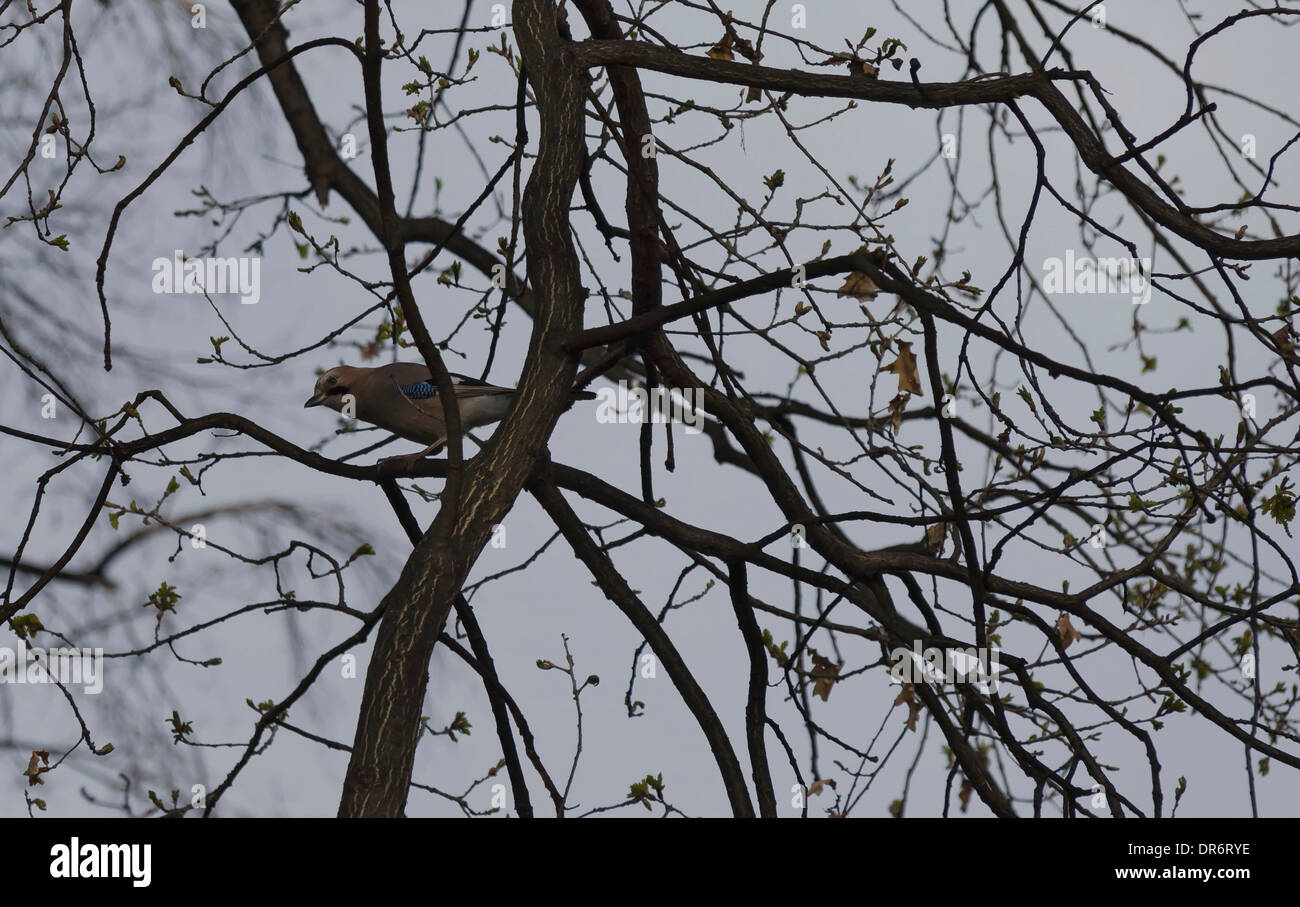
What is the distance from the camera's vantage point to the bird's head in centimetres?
627

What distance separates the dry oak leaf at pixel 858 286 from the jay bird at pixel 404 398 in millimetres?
2109

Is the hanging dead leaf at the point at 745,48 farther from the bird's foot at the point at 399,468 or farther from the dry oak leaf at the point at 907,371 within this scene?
the bird's foot at the point at 399,468

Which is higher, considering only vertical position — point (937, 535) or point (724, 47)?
point (724, 47)

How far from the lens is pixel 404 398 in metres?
5.62

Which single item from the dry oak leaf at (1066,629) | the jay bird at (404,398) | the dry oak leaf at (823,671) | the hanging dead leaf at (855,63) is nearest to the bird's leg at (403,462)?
the jay bird at (404,398)

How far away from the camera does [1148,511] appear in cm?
393

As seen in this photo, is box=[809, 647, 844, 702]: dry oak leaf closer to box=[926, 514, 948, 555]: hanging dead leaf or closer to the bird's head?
box=[926, 514, 948, 555]: hanging dead leaf

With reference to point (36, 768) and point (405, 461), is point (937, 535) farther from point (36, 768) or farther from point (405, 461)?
point (36, 768)

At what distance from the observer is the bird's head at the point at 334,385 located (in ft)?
20.6

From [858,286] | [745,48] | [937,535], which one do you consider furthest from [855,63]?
[937,535]

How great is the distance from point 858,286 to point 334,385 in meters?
3.36

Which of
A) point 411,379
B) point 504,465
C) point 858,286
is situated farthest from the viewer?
point 411,379

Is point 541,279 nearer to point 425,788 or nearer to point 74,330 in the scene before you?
point 425,788

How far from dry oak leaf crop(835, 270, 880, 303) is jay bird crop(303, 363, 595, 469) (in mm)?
2109
